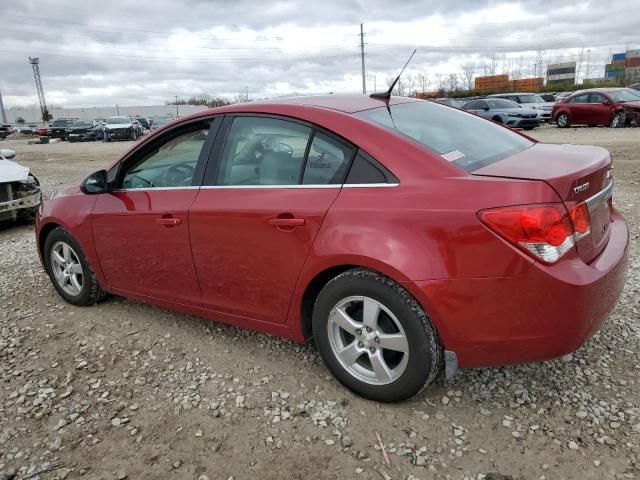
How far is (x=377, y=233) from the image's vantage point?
2.46 m

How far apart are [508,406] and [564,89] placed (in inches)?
1986

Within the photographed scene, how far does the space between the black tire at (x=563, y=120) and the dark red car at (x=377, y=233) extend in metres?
18.8

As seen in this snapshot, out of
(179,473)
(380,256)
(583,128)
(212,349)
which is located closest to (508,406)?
(380,256)

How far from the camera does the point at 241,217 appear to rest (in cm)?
295

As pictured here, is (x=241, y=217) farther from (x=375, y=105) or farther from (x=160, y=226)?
(x=375, y=105)

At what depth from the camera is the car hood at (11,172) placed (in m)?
7.44

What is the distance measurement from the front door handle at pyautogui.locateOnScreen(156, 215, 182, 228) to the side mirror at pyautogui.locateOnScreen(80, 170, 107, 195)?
727 mm

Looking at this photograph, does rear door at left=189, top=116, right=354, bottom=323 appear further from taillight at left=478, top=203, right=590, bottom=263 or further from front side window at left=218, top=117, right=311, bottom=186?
taillight at left=478, top=203, right=590, bottom=263

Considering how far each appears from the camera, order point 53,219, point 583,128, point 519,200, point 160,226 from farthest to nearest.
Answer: point 583,128, point 53,219, point 160,226, point 519,200

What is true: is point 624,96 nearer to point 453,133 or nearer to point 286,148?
point 453,133

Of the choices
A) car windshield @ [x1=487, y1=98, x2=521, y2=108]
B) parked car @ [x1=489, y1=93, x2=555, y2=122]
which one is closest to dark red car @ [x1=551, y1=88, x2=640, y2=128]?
car windshield @ [x1=487, y1=98, x2=521, y2=108]

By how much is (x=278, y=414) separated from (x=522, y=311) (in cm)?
134

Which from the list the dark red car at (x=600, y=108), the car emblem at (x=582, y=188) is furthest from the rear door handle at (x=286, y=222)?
the dark red car at (x=600, y=108)

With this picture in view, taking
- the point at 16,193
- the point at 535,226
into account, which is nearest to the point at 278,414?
the point at 535,226
